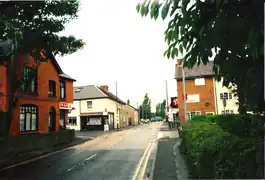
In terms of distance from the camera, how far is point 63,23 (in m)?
14.8

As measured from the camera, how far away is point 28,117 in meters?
24.0

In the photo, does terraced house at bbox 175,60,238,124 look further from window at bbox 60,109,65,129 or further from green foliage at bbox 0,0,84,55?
green foliage at bbox 0,0,84,55

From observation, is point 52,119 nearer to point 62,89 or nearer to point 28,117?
point 28,117

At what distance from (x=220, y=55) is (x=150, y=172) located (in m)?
8.62

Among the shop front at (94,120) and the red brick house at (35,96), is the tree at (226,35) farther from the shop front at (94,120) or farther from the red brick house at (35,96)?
the shop front at (94,120)

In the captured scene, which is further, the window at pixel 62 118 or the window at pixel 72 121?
the window at pixel 72 121

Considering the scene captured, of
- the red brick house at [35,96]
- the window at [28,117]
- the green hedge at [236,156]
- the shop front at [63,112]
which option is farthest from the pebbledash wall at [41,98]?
the green hedge at [236,156]

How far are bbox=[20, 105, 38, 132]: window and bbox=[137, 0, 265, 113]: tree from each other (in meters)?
22.1

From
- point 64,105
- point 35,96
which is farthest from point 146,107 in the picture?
point 35,96

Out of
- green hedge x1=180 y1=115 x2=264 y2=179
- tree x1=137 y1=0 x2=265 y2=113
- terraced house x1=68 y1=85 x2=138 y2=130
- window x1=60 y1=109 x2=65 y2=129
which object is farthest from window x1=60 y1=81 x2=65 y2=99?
tree x1=137 y1=0 x2=265 y2=113

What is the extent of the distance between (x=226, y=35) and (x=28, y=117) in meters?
23.4

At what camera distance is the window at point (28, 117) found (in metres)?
23.2

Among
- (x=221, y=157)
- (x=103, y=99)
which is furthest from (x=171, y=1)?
(x=103, y=99)

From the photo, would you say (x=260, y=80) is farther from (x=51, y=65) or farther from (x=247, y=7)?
(x=51, y=65)
